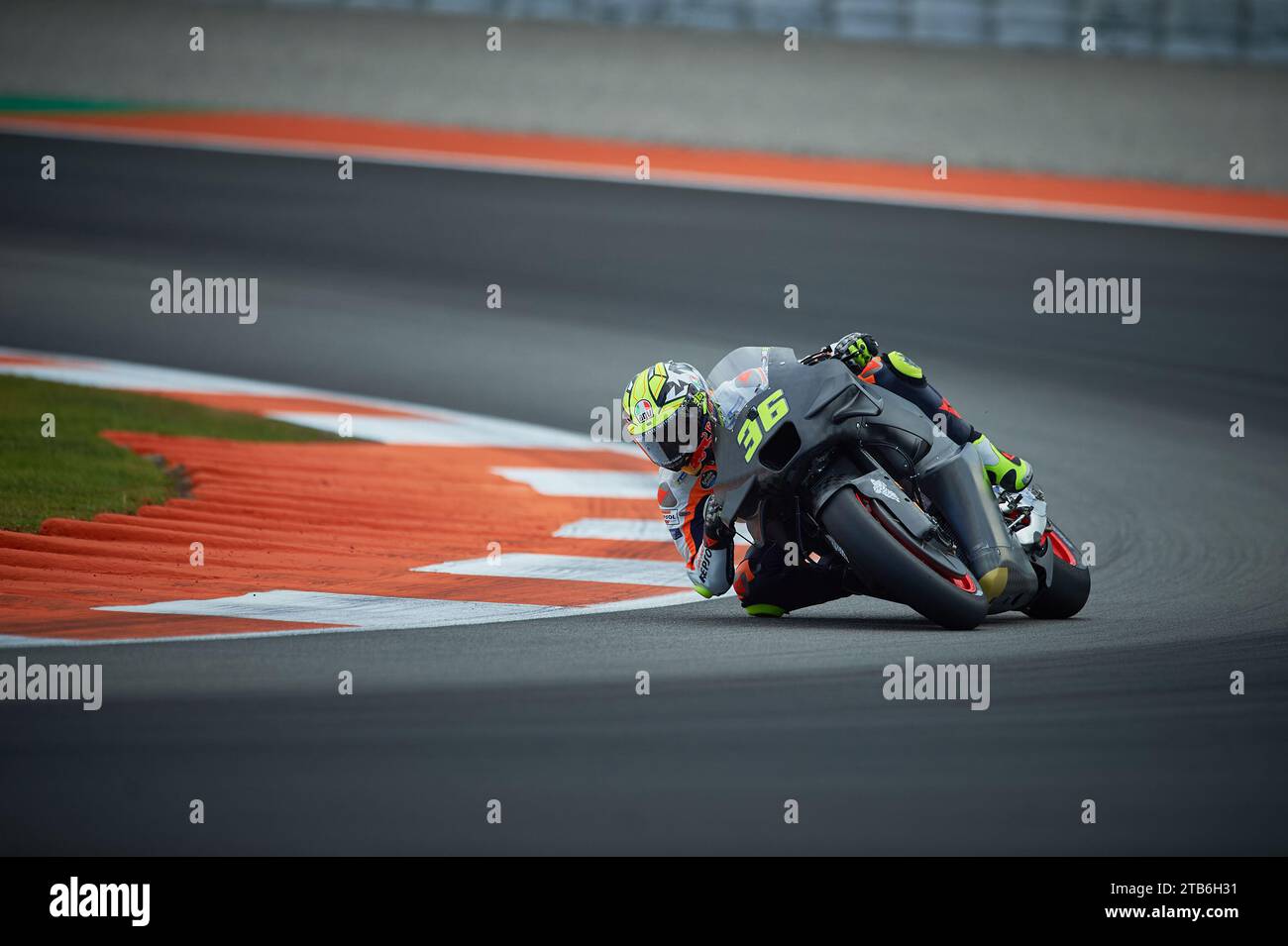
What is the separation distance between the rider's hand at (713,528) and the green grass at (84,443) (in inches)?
135

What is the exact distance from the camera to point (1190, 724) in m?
6.48

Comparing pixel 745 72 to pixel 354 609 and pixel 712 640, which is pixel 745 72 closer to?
pixel 354 609

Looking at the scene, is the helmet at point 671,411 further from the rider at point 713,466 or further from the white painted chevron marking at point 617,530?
the white painted chevron marking at point 617,530

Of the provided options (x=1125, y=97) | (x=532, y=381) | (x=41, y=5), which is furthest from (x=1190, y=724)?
(x=41, y=5)

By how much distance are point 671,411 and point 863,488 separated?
81cm

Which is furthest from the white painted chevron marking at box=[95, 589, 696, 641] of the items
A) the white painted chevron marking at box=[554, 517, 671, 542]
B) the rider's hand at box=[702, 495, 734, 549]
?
the white painted chevron marking at box=[554, 517, 671, 542]

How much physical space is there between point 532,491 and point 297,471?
139 centimetres

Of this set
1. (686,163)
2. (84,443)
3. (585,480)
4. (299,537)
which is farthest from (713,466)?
(686,163)

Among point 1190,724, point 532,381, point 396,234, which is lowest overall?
point 1190,724

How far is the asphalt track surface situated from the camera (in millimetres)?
5594

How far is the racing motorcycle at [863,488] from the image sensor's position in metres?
7.27

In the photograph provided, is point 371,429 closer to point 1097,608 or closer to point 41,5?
point 1097,608

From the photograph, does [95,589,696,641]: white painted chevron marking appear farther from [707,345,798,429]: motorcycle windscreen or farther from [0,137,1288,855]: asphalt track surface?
[707,345,798,429]: motorcycle windscreen

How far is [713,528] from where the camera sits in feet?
25.3
